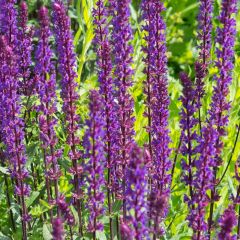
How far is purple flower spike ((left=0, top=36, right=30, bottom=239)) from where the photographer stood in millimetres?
4691

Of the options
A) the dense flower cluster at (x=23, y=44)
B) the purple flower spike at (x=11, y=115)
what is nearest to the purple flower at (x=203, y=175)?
the purple flower spike at (x=11, y=115)

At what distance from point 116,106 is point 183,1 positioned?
7.75 meters

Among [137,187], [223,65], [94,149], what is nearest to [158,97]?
[223,65]

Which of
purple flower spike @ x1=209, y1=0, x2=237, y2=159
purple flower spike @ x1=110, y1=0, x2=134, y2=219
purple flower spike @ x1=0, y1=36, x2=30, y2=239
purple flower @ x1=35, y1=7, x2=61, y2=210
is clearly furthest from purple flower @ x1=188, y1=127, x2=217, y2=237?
purple flower spike @ x1=0, y1=36, x2=30, y2=239

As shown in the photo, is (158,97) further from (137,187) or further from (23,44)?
(137,187)

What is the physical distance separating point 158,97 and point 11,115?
1.21 meters

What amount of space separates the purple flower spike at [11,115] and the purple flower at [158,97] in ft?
3.65

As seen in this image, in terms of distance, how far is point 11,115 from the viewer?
15.6 ft

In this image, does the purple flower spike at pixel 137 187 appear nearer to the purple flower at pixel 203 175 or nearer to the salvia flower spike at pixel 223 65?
the purple flower at pixel 203 175

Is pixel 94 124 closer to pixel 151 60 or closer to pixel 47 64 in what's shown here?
pixel 47 64

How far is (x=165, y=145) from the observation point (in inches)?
186

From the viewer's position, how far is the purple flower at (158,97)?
4.77 metres

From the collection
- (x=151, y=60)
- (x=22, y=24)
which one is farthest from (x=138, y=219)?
(x=22, y=24)

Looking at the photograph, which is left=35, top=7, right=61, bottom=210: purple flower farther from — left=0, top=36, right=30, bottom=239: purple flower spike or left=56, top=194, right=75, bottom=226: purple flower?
left=56, top=194, right=75, bottom=226: purple flower
